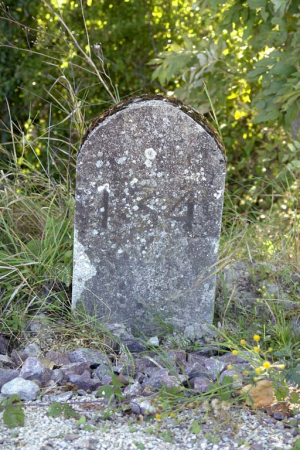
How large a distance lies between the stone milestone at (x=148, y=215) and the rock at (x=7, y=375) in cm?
60

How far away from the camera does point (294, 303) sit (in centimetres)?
318

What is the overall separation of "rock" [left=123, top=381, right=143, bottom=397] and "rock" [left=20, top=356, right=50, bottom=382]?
0.34 m

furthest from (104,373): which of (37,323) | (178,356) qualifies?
(37,323)

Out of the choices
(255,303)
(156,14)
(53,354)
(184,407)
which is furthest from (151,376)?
(156,14)

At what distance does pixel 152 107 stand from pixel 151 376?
3.86 ft

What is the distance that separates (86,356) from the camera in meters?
2.72

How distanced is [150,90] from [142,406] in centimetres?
544

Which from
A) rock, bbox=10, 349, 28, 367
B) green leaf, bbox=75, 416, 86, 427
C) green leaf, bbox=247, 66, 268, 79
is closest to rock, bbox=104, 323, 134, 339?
rock, bbox=10, 349, 28, 367

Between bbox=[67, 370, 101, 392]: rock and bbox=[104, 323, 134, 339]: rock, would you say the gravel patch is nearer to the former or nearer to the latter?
bbox=[67, 370, 101, 392]: rock

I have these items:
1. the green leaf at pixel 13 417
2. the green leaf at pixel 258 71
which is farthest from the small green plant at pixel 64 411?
the green leaf at pixel 258 71

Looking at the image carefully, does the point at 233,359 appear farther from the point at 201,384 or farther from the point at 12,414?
the point at 12,414

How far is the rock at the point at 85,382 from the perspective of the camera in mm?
2439

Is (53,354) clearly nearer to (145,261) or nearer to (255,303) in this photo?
(145,261)

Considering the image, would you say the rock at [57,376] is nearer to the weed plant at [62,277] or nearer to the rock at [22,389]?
the rock at [22,389]
